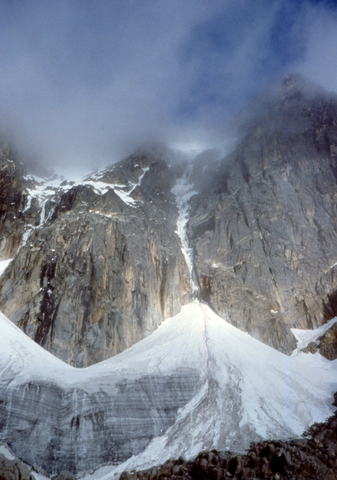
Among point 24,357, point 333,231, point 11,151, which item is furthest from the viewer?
point 11,151

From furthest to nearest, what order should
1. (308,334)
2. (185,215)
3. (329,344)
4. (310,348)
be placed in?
(185,215), (308,334), (310,348), (329,344)

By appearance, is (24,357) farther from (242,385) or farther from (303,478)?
(303,478)

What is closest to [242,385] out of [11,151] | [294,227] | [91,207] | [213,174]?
[294,227]

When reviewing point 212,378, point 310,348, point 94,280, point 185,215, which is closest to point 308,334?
point 310,348

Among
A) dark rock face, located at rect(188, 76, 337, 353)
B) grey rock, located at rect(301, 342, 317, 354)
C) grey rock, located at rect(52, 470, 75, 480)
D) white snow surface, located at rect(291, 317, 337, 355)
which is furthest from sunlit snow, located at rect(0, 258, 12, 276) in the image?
grey rock, located at rect(301, 342, 317, 354)

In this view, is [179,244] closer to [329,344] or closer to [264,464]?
[329,344]

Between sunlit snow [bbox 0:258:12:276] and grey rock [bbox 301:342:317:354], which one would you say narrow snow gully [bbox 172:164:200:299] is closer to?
grey rock [bbox 301:342:317:354]
